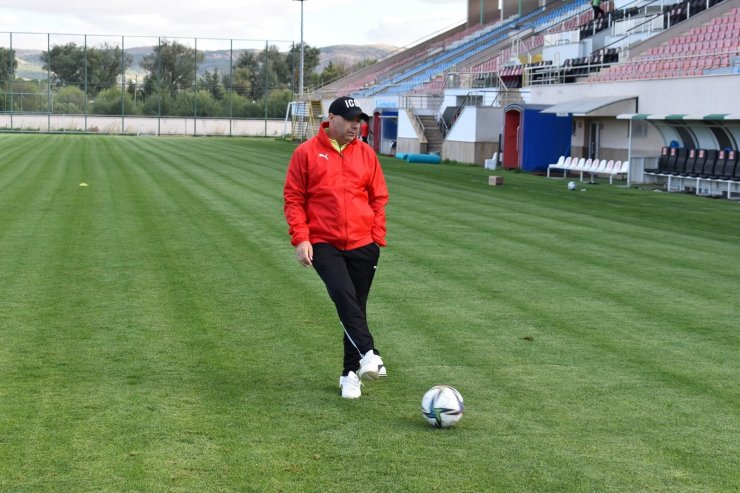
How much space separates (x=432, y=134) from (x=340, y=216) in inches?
Answer: 1673

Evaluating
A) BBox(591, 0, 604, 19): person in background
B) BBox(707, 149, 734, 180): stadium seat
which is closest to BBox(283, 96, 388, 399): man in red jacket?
BBox(707, 149, 734, 180): stadium seat

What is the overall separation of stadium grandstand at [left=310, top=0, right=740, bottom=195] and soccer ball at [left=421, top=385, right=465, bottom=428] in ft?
72.6

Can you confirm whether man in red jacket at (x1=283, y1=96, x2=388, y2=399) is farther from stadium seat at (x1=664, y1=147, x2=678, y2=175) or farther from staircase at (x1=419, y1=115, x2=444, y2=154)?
staircase at (x1=419, y1=115, x2=444, y2=154)

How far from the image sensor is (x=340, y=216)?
23.2 ft

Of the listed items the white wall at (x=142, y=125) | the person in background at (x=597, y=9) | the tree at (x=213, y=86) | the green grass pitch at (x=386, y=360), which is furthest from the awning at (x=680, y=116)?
the tree at (x=213, y=86)

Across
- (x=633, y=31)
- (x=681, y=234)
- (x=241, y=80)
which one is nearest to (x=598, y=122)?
(x=633, y=31)

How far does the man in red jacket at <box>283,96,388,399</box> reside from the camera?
22.9 feet

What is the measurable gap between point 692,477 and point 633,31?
38.5 meters

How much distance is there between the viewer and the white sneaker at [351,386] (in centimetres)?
704

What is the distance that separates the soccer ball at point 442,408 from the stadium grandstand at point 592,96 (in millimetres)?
22126

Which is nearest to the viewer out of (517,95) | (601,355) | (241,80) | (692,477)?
(692,477)

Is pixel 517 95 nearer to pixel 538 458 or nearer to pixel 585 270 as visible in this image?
pixel 585 270

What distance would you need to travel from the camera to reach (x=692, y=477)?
548cm

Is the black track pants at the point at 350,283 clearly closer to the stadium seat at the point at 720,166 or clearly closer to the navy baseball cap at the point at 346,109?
the navy baseball cap at the point at 346,109
